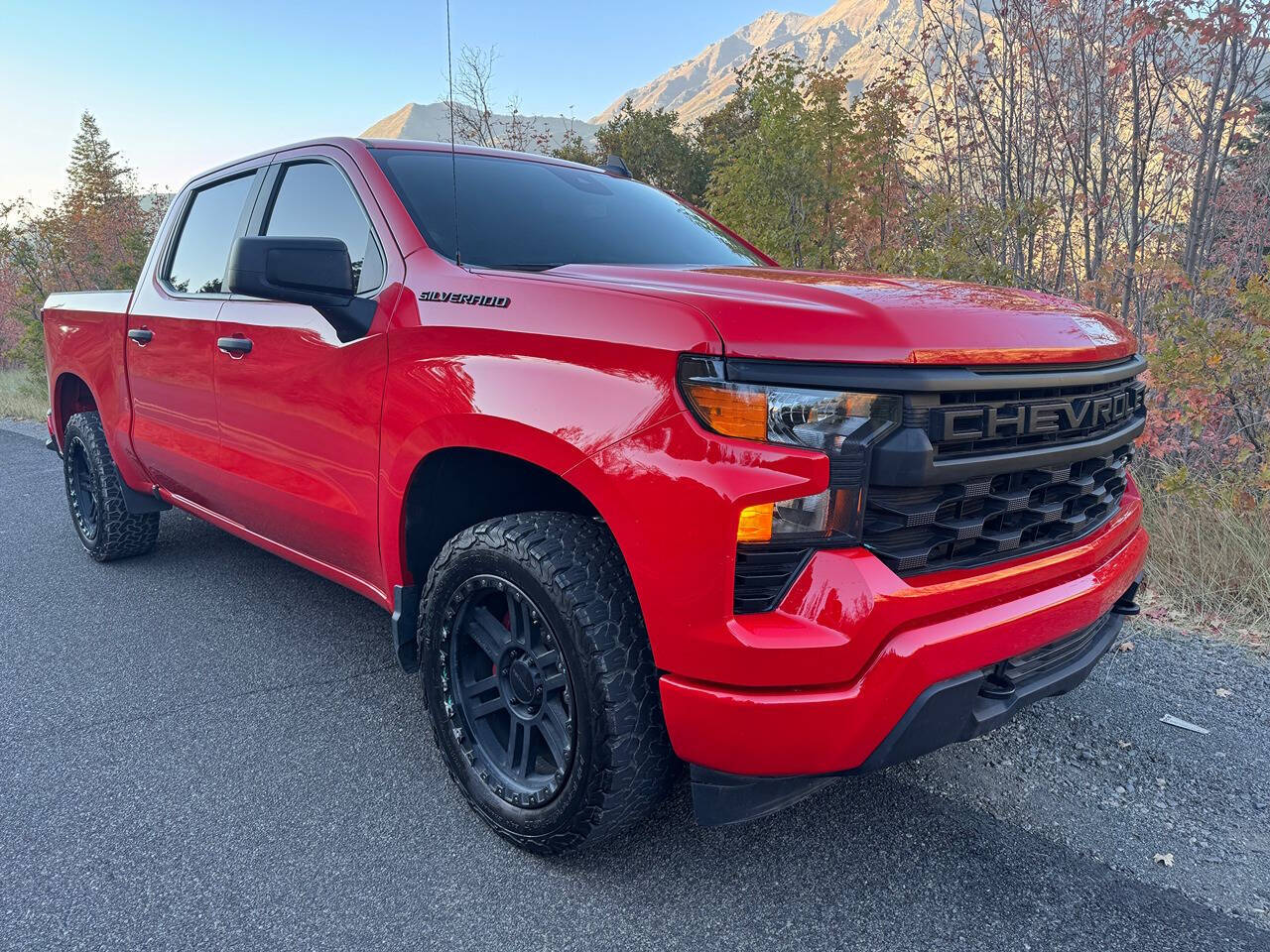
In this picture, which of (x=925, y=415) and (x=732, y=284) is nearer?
(x=925, y=415)

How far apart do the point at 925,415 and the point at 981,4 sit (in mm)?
5805

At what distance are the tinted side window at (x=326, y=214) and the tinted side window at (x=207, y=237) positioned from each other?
0.41 metres

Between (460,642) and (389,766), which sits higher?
(460,642)

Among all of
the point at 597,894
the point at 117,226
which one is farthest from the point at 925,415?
the point at 117,226

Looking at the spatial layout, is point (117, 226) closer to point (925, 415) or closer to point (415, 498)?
point (415, 498)

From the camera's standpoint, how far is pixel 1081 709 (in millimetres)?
2822

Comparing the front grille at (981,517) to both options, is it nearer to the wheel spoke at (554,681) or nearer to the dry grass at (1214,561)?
the wheel spoke at (554,681)

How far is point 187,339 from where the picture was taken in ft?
11.4

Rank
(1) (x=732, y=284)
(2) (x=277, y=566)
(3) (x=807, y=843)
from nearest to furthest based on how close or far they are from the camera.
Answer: (1) (x=732, y=284) < (3) (x=807, y=843) < (2) (x=277, y=566)

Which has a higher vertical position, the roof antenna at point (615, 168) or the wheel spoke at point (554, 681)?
the roof antenna at point (615, 168)

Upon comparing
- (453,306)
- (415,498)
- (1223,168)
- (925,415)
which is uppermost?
(1223,168)

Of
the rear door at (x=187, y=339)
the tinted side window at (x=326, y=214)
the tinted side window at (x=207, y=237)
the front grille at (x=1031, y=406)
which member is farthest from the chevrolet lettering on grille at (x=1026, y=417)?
the tinted side window at (x=207, y=237)

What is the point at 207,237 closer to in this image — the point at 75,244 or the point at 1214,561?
the point at 1214,561

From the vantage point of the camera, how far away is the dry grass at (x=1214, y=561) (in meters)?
3.52
